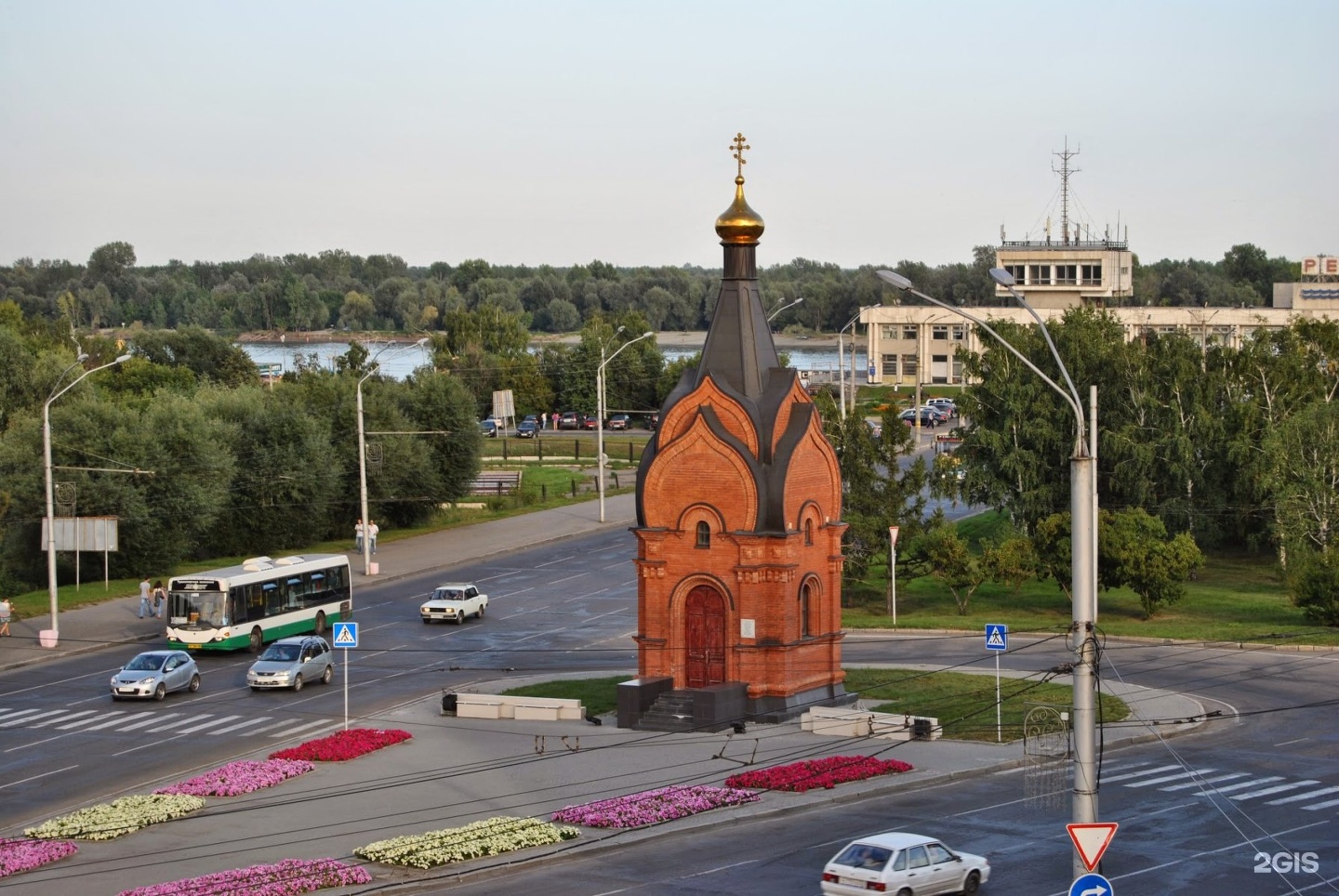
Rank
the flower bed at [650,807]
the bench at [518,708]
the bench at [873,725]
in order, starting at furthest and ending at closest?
the bench at [518,708], the bench at [873,725], the flower bed at [650,807]

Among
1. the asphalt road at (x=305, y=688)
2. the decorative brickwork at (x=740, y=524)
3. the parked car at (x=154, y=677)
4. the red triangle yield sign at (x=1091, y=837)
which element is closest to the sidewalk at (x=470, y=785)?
the asphalt road at (x=305, y=688)

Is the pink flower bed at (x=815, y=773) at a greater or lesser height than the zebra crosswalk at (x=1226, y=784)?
greater

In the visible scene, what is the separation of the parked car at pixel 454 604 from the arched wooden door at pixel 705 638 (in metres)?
16.0

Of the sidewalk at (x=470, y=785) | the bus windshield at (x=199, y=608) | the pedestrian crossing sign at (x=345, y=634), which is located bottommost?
the sidewalk at (x=470, y=785)

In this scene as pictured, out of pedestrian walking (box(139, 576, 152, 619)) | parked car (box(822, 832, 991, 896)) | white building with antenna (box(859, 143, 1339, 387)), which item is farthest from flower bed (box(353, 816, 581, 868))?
white building with antenna (box(859, 143, 1339, 387))

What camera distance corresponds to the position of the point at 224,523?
6638 centimetres

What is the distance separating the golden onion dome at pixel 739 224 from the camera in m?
37.7

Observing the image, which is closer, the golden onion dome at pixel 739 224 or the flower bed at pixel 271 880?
the flower bed at pixel 271 880

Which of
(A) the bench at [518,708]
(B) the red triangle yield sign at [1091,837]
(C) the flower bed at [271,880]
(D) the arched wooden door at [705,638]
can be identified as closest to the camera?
(B) the red triangle yield sign at [1091,837]

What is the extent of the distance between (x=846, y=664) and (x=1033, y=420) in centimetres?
2091

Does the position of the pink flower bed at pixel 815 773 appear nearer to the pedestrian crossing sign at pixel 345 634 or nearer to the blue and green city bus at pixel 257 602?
the pedestrian crossing sign at pixel 345 634

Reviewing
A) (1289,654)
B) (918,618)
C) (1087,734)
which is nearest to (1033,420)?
(918,618)

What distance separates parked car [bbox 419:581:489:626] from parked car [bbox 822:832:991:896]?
29938 mm

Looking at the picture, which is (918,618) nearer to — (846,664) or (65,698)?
(846,664)
